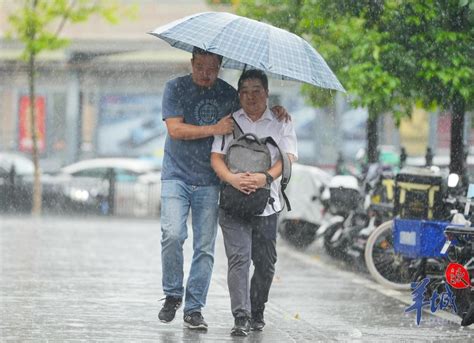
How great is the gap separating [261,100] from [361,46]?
17.5ft

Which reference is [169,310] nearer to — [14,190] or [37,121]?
[14,190]

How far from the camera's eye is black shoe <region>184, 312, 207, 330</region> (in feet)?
28.2

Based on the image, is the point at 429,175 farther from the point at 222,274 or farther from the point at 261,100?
the point at 261,100

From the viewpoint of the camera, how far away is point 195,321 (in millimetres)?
8602

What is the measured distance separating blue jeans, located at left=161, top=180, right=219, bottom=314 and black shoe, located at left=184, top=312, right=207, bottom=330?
0.04 meters

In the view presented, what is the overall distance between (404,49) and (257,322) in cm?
529

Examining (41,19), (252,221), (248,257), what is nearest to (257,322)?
(248,257)

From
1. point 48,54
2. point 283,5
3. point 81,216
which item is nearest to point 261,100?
point 283,5

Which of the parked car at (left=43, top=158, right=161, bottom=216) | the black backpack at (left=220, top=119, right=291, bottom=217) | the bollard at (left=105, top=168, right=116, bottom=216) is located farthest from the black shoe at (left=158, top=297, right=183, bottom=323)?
the bollard at (left=105, top=168, right=116, bottom=216)

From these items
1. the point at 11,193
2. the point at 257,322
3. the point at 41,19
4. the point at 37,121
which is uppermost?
the point at 41,19

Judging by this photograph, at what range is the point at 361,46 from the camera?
13.7m

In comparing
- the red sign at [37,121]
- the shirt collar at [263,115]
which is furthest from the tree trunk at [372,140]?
the red sign at [37,121]

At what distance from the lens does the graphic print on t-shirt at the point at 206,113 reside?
28.6 feet

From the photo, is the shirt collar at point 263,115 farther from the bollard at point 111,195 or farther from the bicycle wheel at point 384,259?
the bollard at point 111,195
